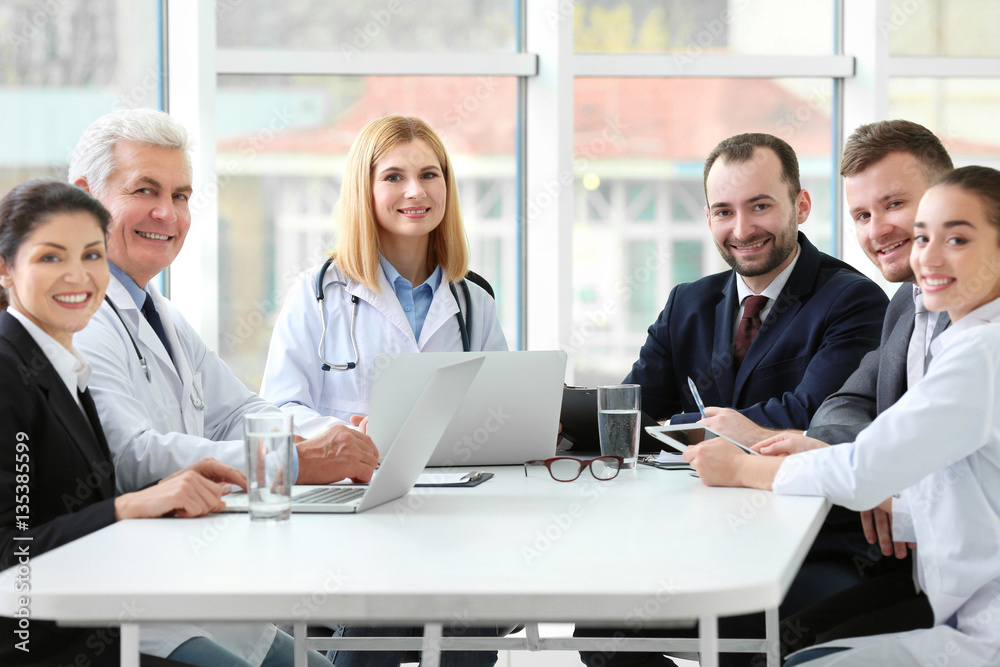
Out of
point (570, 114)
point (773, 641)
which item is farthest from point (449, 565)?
point (570, 114)

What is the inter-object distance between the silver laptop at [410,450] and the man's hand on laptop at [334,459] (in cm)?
15

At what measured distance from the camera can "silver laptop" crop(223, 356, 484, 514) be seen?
1.27 metres

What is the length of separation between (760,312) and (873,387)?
0.53m

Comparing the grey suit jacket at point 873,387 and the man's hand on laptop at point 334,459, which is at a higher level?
the grey suit jacket at point 873,387

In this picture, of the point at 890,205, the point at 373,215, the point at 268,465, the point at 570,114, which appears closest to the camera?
the point at 268,465

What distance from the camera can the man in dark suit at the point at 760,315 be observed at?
2254 mm

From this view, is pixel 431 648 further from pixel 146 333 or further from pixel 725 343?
pixel 725 343

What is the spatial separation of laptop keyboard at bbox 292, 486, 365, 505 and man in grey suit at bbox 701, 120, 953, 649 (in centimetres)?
73

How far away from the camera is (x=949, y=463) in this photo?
132cm

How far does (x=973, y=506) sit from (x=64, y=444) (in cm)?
130

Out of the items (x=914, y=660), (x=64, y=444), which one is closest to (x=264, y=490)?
(x=64, y=444)

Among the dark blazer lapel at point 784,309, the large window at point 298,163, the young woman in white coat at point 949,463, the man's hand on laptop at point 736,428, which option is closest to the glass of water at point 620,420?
the man's hand on laptop at point 736,428

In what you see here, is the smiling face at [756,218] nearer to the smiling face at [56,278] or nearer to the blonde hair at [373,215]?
the blonde hair at [373,215]

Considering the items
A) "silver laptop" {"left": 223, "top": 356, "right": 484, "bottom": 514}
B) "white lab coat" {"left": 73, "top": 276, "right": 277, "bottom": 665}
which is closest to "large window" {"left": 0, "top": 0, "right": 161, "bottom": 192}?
"white lab coat" {"left": 73, "top": 276, "right": 277, "bottom": 665}
